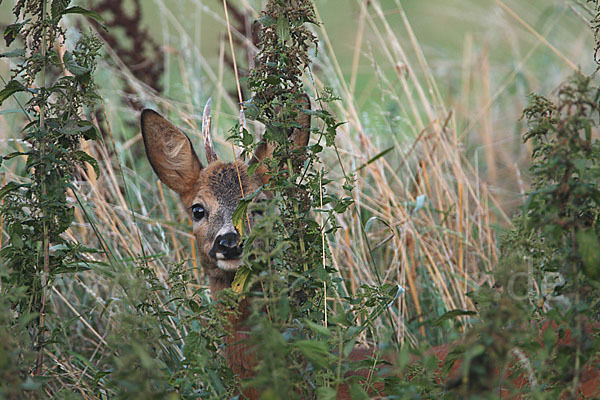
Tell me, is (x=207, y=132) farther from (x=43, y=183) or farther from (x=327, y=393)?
(x=327, y=393)

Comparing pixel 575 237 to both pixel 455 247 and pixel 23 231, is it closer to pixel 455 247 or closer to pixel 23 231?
pixel 23 231

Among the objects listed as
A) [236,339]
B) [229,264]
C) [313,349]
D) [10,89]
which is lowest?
[236,339]

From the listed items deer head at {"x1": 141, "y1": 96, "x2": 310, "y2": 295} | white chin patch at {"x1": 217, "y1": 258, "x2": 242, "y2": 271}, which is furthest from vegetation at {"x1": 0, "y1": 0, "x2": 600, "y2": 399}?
deer head at {"x1": 141, "y1": 96, "x2": 310, "y2": 295}

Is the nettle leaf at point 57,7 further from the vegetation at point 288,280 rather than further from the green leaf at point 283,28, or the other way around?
the green leaf at point 283,28

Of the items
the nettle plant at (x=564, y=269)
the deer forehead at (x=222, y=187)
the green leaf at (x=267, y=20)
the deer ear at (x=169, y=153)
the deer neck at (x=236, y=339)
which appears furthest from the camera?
the deer ear at (x=169, y=153)

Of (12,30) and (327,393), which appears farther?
(12,30)

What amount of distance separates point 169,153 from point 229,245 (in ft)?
2.75

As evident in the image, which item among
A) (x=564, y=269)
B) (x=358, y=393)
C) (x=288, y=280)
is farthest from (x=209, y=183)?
(x=564, y=269)

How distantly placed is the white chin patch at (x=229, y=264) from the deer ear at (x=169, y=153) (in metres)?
0.69

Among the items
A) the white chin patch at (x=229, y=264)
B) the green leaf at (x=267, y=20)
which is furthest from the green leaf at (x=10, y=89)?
the white chin patch at (x=229, y=264)

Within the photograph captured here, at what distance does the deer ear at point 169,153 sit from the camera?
363 centimetres

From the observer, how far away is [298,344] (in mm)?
1901

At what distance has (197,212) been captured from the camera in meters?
A: 3.51

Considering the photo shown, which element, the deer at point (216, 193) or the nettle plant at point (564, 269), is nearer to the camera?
the nettle plant at point (564, 269)
